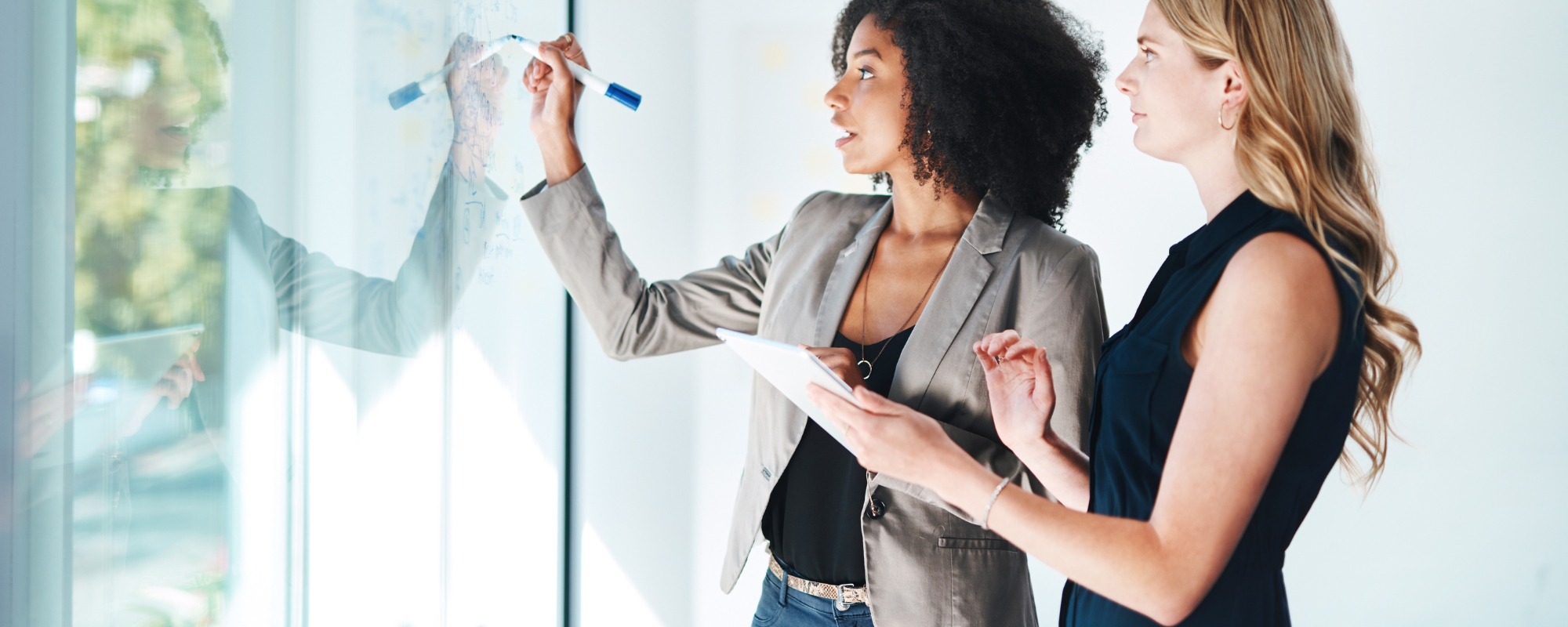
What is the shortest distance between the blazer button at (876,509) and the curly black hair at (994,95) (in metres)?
0.50

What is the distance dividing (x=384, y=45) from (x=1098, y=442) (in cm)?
103

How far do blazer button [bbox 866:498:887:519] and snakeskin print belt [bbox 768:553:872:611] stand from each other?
0.11 meters

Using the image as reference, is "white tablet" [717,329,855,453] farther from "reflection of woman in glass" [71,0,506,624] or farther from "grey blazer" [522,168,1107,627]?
"reflection of woman in glass" [71,0,506,624]

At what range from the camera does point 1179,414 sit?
78 centimetres

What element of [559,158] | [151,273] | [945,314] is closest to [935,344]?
[945,314]

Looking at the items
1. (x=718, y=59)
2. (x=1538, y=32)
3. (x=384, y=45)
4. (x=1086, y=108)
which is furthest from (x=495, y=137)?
(x=1538, y=32)

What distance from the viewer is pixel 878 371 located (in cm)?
123

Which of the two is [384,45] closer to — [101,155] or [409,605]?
[101,155]

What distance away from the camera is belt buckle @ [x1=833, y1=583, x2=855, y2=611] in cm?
121

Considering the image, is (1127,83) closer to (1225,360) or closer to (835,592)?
(1225,360)

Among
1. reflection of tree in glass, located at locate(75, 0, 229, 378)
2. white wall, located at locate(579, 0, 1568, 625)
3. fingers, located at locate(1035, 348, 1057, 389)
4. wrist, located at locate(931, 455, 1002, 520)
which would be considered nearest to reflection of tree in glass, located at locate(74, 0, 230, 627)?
reflection of tree in glass, located at locate(75, 0, 229, 378)

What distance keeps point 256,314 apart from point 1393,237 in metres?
2.11

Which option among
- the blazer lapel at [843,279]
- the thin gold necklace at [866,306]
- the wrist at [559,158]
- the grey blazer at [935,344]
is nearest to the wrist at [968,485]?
the grey blazer at [935,344]

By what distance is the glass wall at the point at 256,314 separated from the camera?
70 cm
